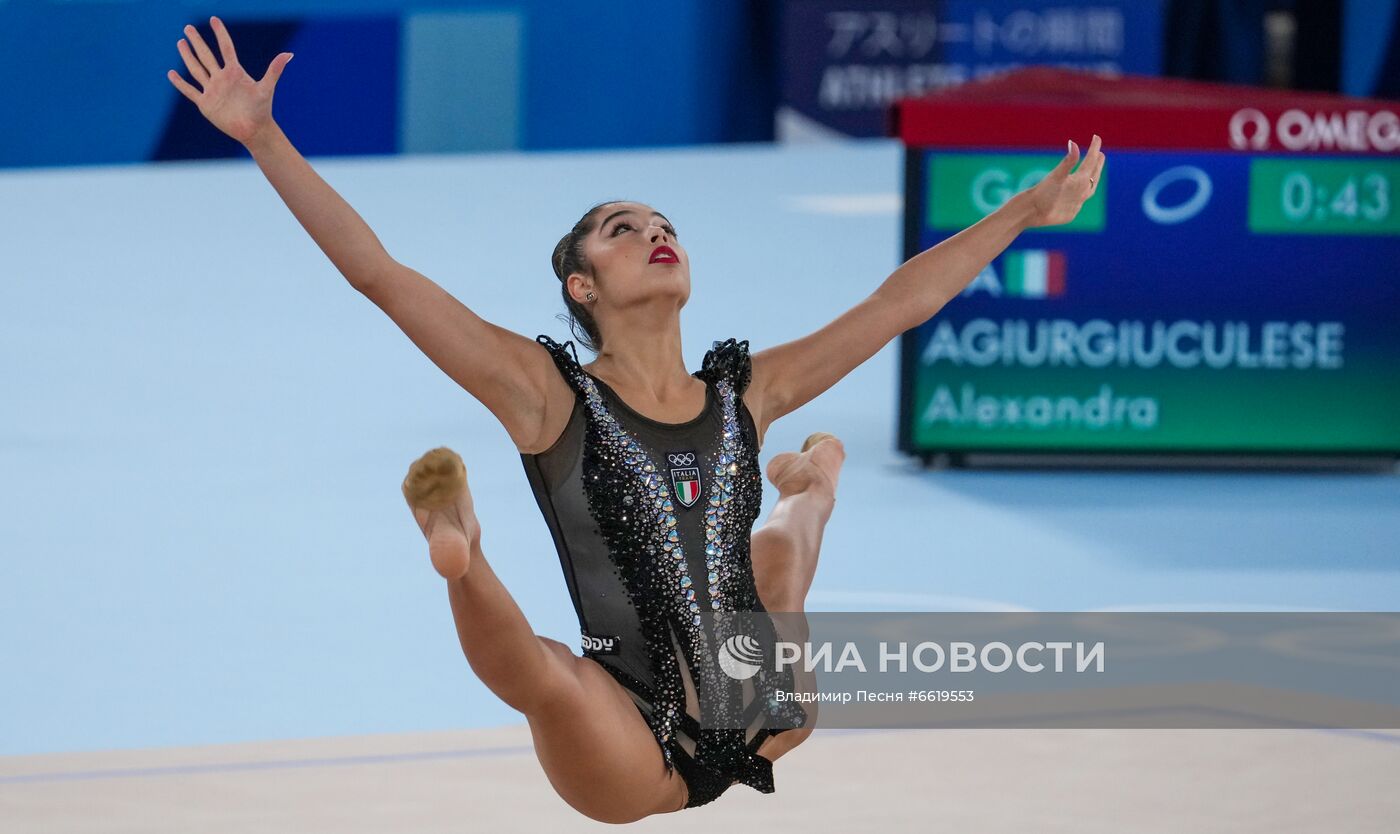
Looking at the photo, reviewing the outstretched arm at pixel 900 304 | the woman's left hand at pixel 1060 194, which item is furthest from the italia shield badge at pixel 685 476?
the woman's left hand at pixel 1060 194

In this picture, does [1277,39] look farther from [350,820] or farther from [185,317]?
[350,820]

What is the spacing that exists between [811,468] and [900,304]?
44 cm

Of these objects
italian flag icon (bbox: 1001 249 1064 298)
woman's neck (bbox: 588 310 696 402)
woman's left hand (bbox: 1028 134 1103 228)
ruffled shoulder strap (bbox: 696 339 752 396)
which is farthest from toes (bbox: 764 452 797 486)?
italian flag icon (bbox: 1001 249 1064 298)

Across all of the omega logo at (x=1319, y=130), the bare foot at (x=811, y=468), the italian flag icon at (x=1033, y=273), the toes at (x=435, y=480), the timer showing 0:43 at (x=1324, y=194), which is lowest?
the bare foot at (x=811, y=468)

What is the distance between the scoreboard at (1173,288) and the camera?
22.6ft

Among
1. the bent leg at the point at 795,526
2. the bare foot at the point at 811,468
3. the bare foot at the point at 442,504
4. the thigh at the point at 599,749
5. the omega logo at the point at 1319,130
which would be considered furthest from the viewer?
the omega logo at the point at 1319,130

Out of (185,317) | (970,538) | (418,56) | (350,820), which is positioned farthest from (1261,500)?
(418,56)

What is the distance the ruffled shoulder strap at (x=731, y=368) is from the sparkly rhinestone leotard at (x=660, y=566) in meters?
0.13

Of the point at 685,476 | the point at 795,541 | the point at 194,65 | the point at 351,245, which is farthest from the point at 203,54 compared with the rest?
the point at 795,541

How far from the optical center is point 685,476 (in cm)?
336

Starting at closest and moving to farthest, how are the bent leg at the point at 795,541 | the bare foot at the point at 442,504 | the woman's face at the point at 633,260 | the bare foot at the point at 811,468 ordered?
the bare foot at the point at 442,504
the woman's face at the point at 633,260
the bent leg at the point at 795,541
the bare foot at the point at 811,468

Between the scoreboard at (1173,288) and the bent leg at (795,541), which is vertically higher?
the scoreboard at (1173,288)

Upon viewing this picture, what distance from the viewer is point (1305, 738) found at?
4348 mm

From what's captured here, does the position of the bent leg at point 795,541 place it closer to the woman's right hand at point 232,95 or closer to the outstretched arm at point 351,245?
the outstretched arm at point 351,245
